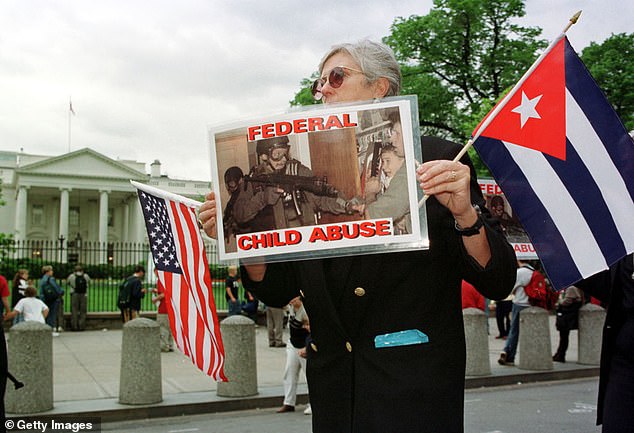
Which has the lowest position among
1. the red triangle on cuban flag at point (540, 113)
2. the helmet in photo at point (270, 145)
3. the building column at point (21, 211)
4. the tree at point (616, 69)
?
the helmet in photo at point (270, 145)

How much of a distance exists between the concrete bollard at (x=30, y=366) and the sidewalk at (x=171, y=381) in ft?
0.52

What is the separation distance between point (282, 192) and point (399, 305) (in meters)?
0.55

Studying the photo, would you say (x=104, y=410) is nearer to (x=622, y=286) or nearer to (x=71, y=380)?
(x=71, y=380)

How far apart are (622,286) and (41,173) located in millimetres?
80569

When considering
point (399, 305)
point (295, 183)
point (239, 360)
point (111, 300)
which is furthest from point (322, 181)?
point (111, 300)

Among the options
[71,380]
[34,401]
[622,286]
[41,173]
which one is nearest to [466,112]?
[71,380]

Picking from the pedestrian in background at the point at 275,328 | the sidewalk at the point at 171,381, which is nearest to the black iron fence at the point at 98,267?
the pedestrian in background at the point at 275,328

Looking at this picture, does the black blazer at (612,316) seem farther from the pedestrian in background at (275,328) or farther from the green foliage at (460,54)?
the green foliage at (460,54)

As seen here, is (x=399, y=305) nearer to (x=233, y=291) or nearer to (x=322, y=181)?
(x=322, y=181)

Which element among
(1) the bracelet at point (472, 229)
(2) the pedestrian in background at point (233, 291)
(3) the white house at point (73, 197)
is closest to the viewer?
(1) the bracelet at point (472, 229)

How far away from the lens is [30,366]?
859cm

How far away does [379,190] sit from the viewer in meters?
2.15

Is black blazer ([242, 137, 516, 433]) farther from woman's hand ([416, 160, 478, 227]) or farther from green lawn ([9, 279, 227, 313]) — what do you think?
green lawn ([9, 279, 227, 313])

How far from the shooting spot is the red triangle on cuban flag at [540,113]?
269cm
